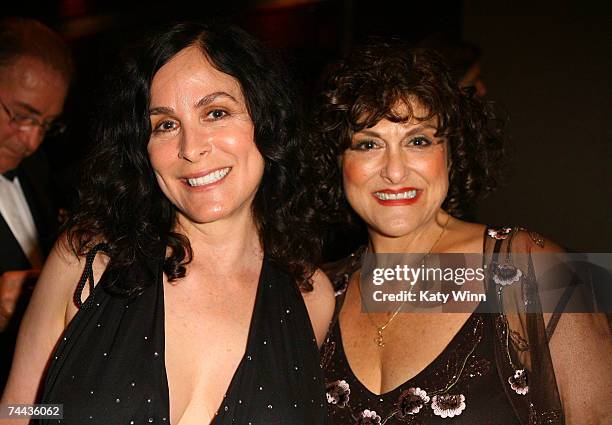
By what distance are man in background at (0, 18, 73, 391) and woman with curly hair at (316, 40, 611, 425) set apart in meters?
0.91

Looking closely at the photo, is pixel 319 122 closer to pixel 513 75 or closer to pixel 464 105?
pixel 464 105

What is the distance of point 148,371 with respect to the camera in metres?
1.26

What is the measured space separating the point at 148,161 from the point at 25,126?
751 mm

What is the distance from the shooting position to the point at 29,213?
2.11m

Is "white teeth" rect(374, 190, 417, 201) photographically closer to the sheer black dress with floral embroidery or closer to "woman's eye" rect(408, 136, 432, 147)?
"woman's eye" rect(408, 136, 432, 147)

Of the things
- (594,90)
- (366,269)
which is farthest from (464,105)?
(366,269)

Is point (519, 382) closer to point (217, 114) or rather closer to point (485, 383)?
point (485, 383)

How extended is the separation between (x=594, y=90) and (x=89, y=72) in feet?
11.8

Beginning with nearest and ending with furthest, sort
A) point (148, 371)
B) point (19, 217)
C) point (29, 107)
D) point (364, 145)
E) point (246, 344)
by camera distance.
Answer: point (148, 371) < point (246, 344) < point (364, 145) < point (29, 107) < point (19, 217)

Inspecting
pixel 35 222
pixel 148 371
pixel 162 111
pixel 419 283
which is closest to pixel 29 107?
pixel 35 222

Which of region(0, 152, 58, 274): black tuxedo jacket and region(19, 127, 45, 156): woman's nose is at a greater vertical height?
region(19, 127, 45, 156): woman's nose

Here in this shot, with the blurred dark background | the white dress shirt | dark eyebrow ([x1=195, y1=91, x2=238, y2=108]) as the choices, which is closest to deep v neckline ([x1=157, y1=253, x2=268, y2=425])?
dark eyebrow ([x1=195, y1=91, x2=238, y2=108])

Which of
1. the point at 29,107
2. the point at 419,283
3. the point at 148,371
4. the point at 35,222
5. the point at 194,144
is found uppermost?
the point at 29,107

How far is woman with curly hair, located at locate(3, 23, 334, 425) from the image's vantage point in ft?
4.17
